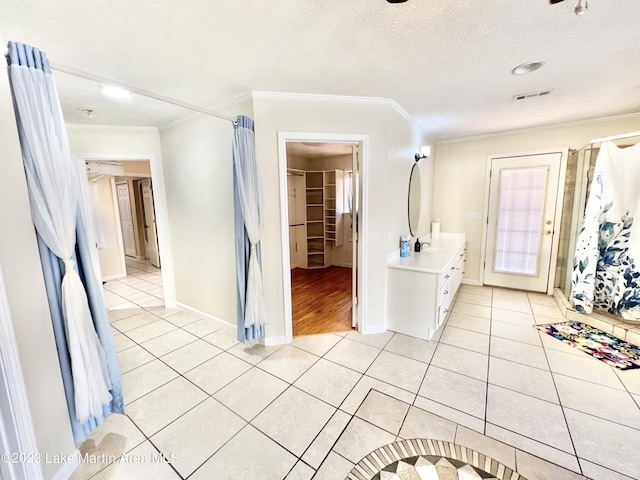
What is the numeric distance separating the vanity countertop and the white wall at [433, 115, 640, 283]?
47 centimetres

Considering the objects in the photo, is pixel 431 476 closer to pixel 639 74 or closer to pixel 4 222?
Answer: pixel 4 222

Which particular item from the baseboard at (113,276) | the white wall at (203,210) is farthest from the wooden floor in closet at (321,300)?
the baseboard at (113,276)

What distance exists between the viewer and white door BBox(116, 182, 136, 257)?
638 centimetres

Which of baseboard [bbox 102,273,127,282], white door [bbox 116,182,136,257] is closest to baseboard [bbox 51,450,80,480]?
baseboard [bbox 102,273,127,282]

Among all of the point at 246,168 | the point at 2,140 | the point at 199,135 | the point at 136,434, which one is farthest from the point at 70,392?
the point at 199,135

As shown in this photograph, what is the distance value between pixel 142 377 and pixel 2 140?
1.90 m

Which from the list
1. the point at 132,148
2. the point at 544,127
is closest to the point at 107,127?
the point at 132,148

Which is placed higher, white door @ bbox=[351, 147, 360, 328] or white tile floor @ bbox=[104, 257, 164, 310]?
white door @ bbox=[351, 147, 360, 328]

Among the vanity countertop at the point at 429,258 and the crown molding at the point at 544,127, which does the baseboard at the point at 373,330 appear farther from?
the crown molding at the point at 544,127

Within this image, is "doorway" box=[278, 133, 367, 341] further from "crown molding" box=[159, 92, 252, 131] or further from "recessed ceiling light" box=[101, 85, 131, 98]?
"recessed ceiling light" box=[101, 85, 131, 98]

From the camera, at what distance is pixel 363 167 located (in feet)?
8.27

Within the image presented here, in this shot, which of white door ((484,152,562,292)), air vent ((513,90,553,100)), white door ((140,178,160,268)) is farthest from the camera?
white door ((140,178,160,268))

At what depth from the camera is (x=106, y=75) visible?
1938 mm

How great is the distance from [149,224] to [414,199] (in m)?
5.83
